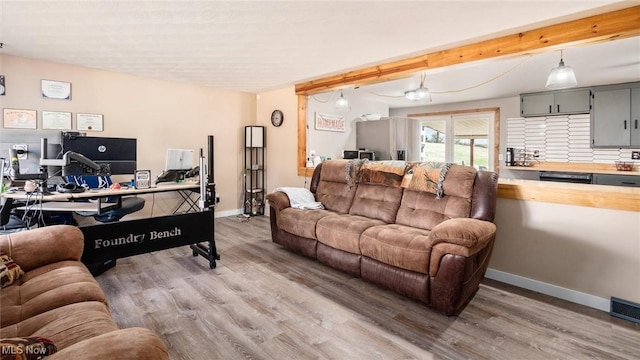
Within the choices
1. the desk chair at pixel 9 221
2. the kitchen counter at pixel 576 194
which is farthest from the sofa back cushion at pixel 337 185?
the desk chair at pixel 9 221

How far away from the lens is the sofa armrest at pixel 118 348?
2.91 feet

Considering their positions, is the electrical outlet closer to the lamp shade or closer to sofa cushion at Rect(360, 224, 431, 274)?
sofa cushion at Rect(360, 224, 431, 274)

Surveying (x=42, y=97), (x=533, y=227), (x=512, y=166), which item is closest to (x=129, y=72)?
(x=42, y=97)

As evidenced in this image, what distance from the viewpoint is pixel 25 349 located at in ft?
2.99

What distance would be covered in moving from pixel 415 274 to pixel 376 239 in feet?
1.38

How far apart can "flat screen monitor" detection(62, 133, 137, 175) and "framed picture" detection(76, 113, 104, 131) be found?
1.60m

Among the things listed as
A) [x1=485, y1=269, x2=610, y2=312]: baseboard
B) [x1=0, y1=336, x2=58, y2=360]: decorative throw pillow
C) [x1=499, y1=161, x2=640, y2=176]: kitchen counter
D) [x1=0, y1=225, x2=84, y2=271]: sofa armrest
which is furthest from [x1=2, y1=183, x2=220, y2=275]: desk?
[x1=499, y1=161, x2=640, y2=176]: kitchen counter

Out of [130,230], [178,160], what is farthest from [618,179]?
[130,230]

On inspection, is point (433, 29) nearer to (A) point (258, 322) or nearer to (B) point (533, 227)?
(B) point (533, 227)

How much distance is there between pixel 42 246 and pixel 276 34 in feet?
8.14

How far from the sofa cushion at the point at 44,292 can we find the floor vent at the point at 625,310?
135 inches

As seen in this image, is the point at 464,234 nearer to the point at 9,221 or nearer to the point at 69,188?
the point at 69,188

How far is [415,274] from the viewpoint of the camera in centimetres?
246

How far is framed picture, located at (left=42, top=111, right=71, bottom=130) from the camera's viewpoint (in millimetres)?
3996
